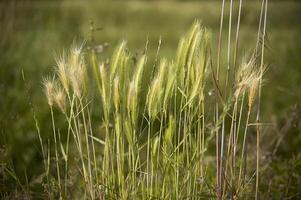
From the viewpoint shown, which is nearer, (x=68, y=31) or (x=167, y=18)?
(x=68, y=31)

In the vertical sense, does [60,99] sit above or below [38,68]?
above

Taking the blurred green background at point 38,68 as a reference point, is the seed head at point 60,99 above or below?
above

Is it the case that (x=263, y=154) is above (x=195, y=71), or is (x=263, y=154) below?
below

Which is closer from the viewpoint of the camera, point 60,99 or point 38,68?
point 60,99

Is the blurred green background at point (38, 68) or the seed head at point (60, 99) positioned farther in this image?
the blurred green background at point (38, 68)

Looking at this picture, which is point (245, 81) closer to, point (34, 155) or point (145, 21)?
point (34, 155)

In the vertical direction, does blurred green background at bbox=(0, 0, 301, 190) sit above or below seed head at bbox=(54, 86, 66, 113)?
below

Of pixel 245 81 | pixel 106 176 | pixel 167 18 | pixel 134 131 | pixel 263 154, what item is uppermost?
pixel 245 81

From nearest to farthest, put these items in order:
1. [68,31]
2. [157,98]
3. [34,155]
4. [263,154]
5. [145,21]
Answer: [157,98] → [263,154] → [34,155] → [68,31] → [145,21]

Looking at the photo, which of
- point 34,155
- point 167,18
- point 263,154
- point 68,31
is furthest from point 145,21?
point 263,154

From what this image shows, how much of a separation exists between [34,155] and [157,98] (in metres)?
1.99

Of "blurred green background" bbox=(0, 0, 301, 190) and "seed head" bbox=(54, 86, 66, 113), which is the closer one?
"seed head" bbox=(54, 86, 66, 113)

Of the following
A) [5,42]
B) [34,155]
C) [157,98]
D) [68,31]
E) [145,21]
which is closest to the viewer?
[157,98]

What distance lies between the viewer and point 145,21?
11.4 metres
